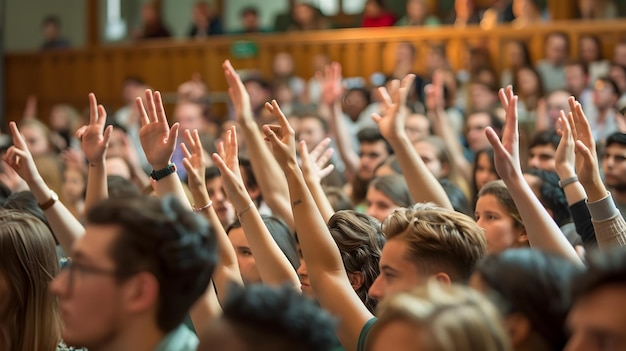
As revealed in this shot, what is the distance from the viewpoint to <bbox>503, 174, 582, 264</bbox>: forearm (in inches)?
101

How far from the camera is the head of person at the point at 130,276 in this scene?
182 cm

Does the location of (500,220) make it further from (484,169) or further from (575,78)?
(575,78)

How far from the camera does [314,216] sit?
2.51 metres

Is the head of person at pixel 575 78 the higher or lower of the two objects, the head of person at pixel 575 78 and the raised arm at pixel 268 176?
the lower

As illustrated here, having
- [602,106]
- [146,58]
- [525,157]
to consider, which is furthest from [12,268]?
[146,58]

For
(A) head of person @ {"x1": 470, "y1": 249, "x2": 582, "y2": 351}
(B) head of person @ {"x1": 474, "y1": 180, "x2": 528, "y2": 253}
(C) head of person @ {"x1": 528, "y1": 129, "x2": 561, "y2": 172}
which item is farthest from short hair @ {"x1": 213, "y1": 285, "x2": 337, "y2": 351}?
(C) head of person @ {"x1": 528, "y1": 129, "x2": 561, "y2": 172}

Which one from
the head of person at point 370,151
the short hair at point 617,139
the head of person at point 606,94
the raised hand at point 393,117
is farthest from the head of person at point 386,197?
the head of person at point 606,94

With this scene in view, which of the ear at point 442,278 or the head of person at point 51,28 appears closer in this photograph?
the ear at point 442,278

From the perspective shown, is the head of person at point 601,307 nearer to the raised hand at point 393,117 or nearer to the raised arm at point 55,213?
the raised arm at point 55,213

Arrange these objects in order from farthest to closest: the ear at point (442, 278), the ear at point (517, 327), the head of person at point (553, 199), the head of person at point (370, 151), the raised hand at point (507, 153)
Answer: the head of person at point (370, 151), the head of person at point (553, 199), the raised hand at point (507, 153), the ear at point (442, 278), the ear at point (517, 327)

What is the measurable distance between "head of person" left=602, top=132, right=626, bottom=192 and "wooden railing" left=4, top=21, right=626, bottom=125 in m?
4.51

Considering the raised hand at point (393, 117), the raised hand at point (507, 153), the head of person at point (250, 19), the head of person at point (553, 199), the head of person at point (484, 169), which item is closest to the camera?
the raised hand at point (507, 153)

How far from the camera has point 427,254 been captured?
2324 millimetres

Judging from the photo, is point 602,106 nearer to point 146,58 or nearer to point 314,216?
point 314,216
